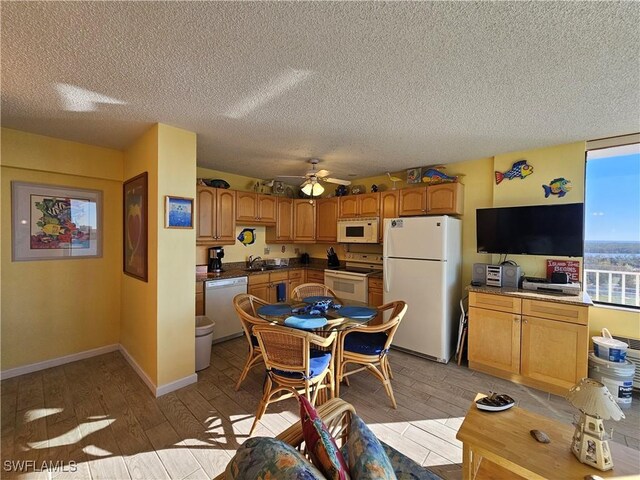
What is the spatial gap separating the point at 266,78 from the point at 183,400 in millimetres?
2714

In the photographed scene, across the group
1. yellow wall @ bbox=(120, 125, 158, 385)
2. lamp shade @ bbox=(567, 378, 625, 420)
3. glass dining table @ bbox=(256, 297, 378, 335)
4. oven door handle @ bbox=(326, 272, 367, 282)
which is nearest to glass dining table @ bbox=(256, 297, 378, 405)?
glass dining table @ bbox=(256, 297, 378, 335)

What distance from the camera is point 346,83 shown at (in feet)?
5.86

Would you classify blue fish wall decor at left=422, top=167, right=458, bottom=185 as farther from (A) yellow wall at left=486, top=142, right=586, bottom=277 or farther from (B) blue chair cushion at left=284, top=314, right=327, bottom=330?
(B) blue chair cushion at left=284, top=314, right=327, bottom=330

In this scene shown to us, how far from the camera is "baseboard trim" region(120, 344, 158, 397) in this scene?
2523 mm

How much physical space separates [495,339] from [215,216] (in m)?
3.81

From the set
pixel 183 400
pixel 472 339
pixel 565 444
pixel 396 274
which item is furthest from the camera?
pixel 396 274

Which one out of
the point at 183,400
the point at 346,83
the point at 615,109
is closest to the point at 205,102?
the point at 346,83

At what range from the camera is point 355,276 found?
4.03m

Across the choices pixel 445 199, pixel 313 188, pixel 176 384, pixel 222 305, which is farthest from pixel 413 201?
pixel 176 384

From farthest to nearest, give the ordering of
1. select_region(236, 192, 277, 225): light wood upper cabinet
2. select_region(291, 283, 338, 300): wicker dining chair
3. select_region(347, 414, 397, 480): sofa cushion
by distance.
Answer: select_region(236, 192, 277, 225): light wood upper cabinet < select_region(291, 283, 338, 300): wicker dining chair < select_region(347, 414, 397, 480): sofa cushion

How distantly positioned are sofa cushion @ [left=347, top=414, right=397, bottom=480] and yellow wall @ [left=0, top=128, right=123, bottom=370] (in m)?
3.57

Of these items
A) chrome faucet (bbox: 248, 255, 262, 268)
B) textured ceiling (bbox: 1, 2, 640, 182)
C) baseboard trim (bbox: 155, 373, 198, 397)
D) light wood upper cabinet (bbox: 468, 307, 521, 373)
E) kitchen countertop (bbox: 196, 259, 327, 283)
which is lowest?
baseboard trim (bbox: 155, 373, 198, 397)

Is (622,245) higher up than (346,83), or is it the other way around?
(346,83)

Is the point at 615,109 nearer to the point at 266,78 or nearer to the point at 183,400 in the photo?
the point at 266,78
